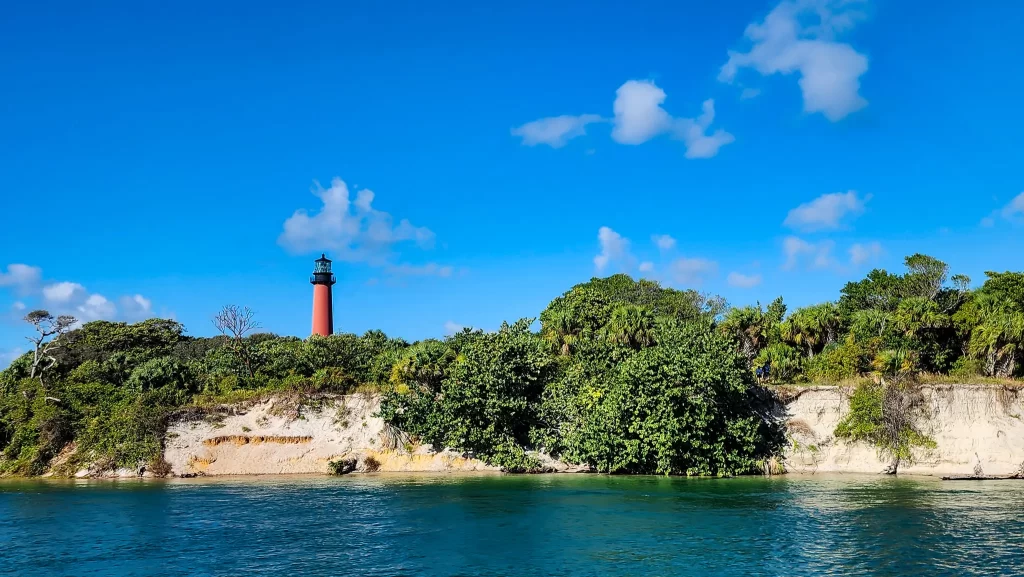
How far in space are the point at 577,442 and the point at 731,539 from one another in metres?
16.2

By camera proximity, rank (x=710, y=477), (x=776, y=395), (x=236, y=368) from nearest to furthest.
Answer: (x=710, y=477)
(x=776, y=395)
(x=236, y=368)

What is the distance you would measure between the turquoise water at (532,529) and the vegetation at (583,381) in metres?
3.31

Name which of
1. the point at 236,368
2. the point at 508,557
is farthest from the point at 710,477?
the point at 236,368

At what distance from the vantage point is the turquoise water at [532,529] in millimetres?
17891

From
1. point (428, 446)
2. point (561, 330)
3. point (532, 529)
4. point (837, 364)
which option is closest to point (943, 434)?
point (837, 364)

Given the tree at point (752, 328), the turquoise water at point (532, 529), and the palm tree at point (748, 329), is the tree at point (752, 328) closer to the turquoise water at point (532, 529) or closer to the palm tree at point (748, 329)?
the palm tree at point (748, 329)

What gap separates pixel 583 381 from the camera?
38.8 metres

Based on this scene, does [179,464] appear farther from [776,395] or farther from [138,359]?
[776,395]

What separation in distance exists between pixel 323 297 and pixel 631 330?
34059mm

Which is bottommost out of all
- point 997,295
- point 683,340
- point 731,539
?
point 731,539

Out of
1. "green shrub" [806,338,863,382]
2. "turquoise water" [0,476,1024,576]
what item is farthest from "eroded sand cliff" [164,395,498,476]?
"green shrub" [806,338,863,382]

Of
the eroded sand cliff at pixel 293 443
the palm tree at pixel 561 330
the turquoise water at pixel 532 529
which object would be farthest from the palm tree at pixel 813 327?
the eroded sand cliff at pixel 293 443

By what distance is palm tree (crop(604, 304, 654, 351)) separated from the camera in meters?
46.4

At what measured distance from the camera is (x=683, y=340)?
1432 inches
